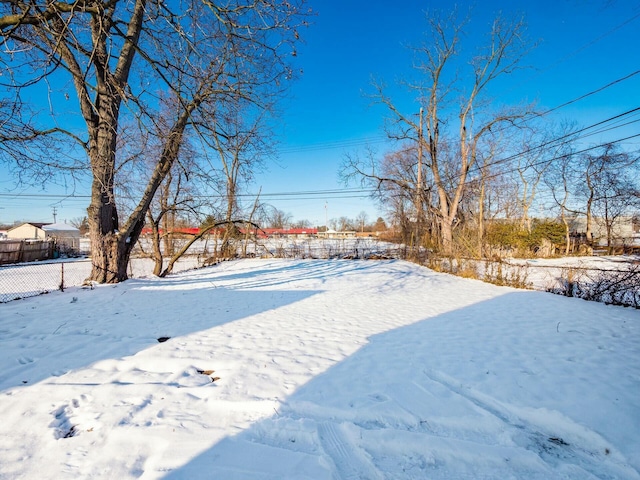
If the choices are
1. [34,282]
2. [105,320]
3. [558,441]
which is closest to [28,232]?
[34,282]

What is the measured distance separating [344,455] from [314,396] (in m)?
0.81

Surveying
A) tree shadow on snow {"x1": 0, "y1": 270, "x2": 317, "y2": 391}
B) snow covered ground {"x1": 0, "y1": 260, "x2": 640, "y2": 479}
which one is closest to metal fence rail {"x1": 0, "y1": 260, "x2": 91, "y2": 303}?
tree shadow on snow {"x1": 0, "y1": 270, "x2": 317, "y2": 391}

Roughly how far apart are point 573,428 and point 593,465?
15.2 inches

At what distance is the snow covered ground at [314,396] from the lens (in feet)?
6.28

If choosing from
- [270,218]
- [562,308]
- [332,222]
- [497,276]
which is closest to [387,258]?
[270,218]

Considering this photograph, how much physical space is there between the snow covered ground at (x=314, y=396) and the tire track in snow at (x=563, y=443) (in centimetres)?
1

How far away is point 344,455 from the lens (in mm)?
1997

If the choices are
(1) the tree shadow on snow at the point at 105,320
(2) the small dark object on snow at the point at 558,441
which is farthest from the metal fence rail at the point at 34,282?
(2) the small dark object on snow at the point at 558,441

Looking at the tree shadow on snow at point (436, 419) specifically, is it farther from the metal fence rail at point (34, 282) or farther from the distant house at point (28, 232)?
the distant house at point (28, 232)

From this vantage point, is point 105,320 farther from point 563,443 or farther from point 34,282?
point 34,282

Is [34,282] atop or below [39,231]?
below

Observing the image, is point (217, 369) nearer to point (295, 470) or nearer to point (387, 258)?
point (295, 470)

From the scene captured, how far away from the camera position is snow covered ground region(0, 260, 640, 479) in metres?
1.91

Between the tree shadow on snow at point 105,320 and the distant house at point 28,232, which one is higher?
the distant house at point 28,232
